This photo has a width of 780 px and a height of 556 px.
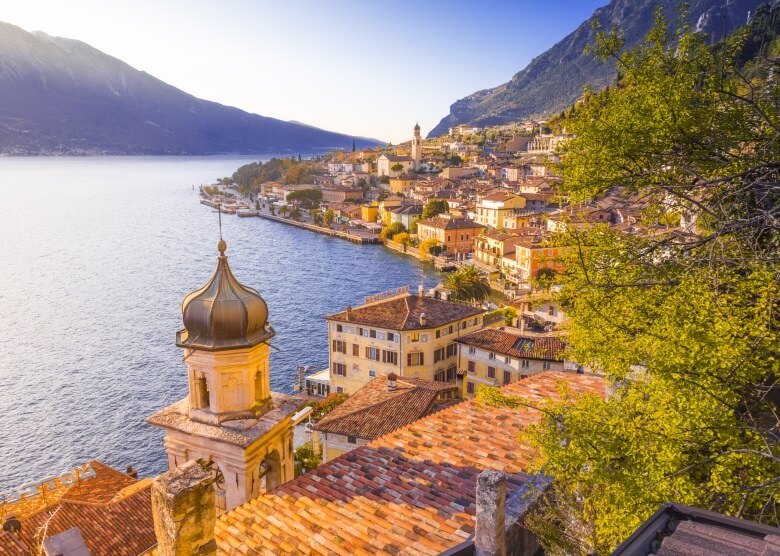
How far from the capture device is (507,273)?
6141 centimetres

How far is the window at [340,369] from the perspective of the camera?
111ft

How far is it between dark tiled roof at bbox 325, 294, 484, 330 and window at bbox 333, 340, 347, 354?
1.39 metres

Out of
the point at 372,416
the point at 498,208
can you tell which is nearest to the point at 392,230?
the point at 498,208

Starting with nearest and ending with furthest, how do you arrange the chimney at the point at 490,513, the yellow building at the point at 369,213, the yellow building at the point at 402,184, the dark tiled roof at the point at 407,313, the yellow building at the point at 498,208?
the chimney at the point at 490,513 → the dark tiled roof at the point at 407,313 → the yellow building at the point at 498,208 → the yellow building at the point at 369,213 → the yellow building at the point at 402,184

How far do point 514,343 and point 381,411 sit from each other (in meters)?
11.6

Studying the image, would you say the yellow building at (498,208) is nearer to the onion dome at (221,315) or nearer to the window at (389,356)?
the window at (389,356)

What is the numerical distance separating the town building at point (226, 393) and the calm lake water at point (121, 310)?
18.8 m

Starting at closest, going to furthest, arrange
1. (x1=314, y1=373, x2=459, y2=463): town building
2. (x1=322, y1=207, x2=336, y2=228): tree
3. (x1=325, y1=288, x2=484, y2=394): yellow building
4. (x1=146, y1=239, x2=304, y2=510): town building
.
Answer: (x1=146, y1=239, x2=304, y2=510): town building, (x1=314, y1=373, x2=459, y2=463): town building, (x1=325, y1=288, x2=484, y2=394): yellow building, (x1=322, y1=207, x2=336, y2=228): tree

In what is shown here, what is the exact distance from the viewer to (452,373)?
33375 mm

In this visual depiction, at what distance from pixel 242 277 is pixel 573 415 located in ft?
202

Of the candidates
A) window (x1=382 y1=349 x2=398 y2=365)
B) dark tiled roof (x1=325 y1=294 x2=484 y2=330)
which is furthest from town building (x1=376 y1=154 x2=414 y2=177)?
window (x1=382 y1=349 x2=398 y2=365)

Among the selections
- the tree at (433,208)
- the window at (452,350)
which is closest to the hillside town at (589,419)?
the window at (452,350)

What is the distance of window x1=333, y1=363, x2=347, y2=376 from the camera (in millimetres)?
33688

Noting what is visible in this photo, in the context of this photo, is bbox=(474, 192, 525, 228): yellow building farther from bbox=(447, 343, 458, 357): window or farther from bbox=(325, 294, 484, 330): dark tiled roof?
bbox=(447, 343, 458, 357): window
